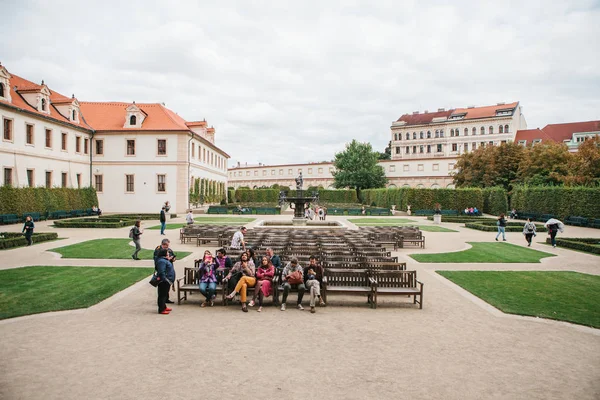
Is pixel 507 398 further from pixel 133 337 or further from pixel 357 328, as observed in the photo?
pixel 133 337

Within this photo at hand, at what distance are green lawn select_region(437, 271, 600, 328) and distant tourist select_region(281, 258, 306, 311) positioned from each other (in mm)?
4799

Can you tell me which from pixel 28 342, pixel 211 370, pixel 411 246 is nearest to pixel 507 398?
pixel 211 370

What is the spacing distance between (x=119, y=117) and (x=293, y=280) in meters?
43.5

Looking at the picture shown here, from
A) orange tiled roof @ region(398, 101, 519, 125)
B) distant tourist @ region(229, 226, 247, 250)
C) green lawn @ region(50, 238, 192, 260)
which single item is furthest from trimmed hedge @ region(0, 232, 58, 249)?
orange tiled roof @ region(398, 101, 519, 125)

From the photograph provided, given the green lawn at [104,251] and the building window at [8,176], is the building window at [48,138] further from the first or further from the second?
the green lawn at [104,251]

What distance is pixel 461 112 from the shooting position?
92062 mm

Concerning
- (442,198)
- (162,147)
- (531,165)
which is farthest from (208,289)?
(531,165)

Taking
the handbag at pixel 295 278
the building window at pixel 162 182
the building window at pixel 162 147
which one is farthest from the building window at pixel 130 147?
the handbag at pixel 295 278

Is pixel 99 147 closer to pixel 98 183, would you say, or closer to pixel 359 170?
pixel 98 183

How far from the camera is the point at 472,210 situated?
42094 mm

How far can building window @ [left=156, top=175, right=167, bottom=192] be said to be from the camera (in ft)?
139

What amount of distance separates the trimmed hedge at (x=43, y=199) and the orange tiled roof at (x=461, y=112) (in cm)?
8166

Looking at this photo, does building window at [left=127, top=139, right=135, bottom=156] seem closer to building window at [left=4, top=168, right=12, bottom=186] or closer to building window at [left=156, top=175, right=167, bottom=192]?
building window at [left=156, top=175, right=167, bottom=192]

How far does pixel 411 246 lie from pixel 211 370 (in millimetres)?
15725
